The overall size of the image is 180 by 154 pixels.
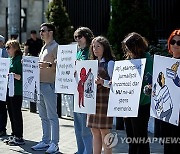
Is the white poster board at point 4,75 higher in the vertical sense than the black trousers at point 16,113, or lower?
higher

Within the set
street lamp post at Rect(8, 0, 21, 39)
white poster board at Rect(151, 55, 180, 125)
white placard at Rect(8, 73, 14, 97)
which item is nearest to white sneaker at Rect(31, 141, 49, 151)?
white placard at Rect(8, 73, 14, 97)

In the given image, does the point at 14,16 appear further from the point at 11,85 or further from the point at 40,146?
the point at 40,146

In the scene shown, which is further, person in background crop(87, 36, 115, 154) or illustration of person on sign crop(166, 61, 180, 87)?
person in background crop(87, 36, 115, 154)

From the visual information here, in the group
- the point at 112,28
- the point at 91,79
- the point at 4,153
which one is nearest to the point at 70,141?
the point at 4,153

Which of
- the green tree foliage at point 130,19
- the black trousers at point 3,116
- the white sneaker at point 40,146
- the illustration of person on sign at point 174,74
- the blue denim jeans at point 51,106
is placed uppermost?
the green tree foliage at point 130,19

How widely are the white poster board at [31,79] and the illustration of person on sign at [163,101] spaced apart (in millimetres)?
2460

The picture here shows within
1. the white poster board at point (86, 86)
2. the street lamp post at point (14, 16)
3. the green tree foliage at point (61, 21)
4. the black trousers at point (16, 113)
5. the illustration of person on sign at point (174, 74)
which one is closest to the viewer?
the illustration of person on sign at point (174, 74)

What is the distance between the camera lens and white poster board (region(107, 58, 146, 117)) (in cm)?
534

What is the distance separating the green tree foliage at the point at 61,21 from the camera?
55.4 ft

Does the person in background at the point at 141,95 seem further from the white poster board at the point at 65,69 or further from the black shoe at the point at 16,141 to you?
the black shoe at the point at 16,141

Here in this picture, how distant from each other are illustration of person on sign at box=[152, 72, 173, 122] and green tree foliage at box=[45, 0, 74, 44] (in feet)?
38.7

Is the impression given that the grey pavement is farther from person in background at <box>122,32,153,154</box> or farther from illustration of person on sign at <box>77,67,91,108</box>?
person in background at <box>122,32,153,154</box>

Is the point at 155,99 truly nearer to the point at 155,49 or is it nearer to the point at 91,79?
the point at 91,79

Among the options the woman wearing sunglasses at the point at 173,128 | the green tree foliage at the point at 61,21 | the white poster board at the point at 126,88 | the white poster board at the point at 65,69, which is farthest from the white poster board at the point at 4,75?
the green tree foliage at the point at 61,21
